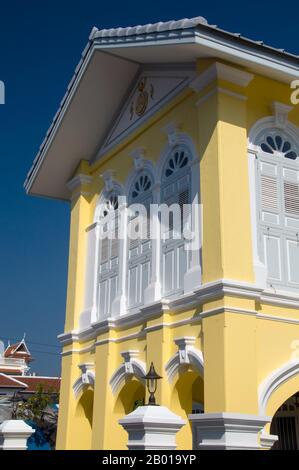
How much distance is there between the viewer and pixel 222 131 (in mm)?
8203

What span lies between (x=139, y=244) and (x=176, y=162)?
1.56 metres

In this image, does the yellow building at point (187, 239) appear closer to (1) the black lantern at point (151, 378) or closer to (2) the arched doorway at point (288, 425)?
(2) the arched doorway at point (288, 425)

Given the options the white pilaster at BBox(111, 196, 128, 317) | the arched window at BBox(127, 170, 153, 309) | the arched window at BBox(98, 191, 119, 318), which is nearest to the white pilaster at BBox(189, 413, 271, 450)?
the arched window at BBox(127, 170, 153, 309)

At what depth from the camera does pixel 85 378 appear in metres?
11.0

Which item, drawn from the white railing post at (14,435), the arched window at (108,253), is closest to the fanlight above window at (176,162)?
the arched window at (108,253)

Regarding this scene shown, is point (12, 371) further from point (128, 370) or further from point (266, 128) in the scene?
point (266, 128)

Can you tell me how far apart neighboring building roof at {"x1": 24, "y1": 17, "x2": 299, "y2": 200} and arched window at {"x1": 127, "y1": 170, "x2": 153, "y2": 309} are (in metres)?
1.89

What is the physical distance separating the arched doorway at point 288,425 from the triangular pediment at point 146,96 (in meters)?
Result: 5.32

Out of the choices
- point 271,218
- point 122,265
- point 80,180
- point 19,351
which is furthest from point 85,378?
point 19,351

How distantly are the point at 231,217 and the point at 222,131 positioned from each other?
1.21 metres

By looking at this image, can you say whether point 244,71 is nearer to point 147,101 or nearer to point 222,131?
point 222,131

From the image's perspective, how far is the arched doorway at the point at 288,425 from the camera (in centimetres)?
993

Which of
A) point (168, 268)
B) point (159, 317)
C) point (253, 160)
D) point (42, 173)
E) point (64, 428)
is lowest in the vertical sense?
point (64, 428)

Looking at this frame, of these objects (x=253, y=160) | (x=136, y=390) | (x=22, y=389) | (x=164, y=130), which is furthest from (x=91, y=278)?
(x=22, y=389)
